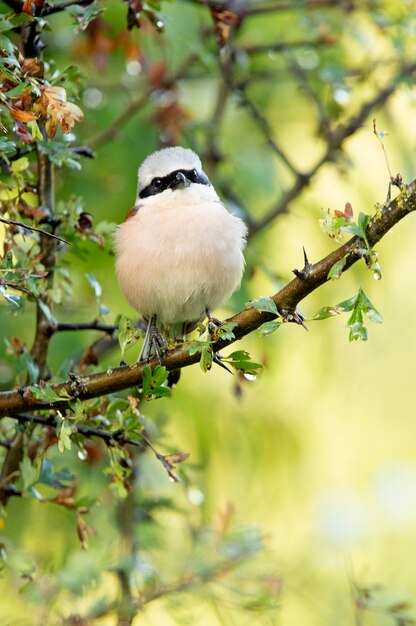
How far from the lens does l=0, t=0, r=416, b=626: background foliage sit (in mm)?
3777

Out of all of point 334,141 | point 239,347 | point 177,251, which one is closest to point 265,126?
point 334,141

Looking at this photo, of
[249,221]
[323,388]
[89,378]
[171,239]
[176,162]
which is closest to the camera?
[89,378]

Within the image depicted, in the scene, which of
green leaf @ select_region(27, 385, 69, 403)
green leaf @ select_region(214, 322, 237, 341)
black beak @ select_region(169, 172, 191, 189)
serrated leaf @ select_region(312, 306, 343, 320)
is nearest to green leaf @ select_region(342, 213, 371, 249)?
serrated leaf @ select_region(312, 306, 343, 320)

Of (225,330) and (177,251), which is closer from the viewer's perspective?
(225,330)

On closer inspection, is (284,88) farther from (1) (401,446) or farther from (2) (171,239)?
(1) (401,446)

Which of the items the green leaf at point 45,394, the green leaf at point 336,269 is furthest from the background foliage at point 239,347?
the green leaf at point 336,269

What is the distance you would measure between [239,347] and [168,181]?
143 cm

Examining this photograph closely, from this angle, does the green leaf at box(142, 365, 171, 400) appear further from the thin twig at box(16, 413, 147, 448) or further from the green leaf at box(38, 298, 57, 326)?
the green leaf at box(38, 298, 57, 326)

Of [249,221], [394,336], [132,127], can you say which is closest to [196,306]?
[249,221]

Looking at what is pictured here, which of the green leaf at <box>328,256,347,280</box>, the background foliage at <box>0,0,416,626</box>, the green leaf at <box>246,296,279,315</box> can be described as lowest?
the background foliage at <box>0,0,416,626</box>

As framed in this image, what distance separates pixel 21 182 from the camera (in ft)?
9.37

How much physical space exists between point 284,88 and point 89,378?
12.3ft

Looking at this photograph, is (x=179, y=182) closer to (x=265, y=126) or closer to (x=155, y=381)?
(x=265, y=126)

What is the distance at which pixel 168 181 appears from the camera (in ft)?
13.6
